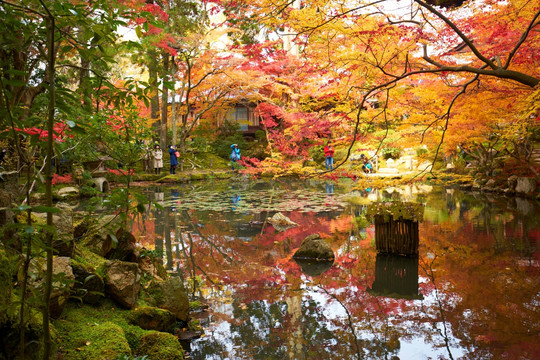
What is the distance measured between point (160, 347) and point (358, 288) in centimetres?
260

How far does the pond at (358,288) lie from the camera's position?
3.37m

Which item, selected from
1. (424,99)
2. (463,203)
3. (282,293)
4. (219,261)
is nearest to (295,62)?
(424,99)

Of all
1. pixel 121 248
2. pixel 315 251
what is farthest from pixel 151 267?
pixel 315 251

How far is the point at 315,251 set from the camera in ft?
19.3

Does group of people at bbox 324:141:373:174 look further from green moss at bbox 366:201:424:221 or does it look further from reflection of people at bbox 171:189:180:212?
green moss at bbox 366:201:424:221

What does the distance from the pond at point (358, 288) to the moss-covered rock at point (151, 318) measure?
0.29m

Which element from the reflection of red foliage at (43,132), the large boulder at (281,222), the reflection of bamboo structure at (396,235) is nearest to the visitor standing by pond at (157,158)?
the reflection of red foliage at (43,132)

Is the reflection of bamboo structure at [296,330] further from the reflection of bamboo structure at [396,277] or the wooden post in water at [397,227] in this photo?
the wooden post in water at [397,227]

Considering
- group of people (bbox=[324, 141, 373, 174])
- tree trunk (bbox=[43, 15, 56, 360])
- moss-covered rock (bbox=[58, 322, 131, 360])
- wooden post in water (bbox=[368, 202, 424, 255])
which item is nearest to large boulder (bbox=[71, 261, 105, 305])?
moss-covered rock (bbox=[58, 322, 131, 360])

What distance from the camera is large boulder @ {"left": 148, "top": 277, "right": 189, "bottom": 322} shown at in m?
3.76

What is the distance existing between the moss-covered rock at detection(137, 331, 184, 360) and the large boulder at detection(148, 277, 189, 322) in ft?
2.27

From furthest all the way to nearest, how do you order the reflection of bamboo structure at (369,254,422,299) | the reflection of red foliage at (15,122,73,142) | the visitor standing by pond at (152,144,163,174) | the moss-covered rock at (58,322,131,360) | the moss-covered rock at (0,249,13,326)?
the visitor standing by pond at (152,144,163,174) → the reflection of bamboo structure at (369,254,422,299) → the moss-covered rock at (58,322,131,360) → the moss-covered rock at (0,249,13,326) → the reflection of red foliage at (15,122,73,142)

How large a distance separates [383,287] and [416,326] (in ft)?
3.51

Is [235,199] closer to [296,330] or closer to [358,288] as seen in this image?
[358,288]
